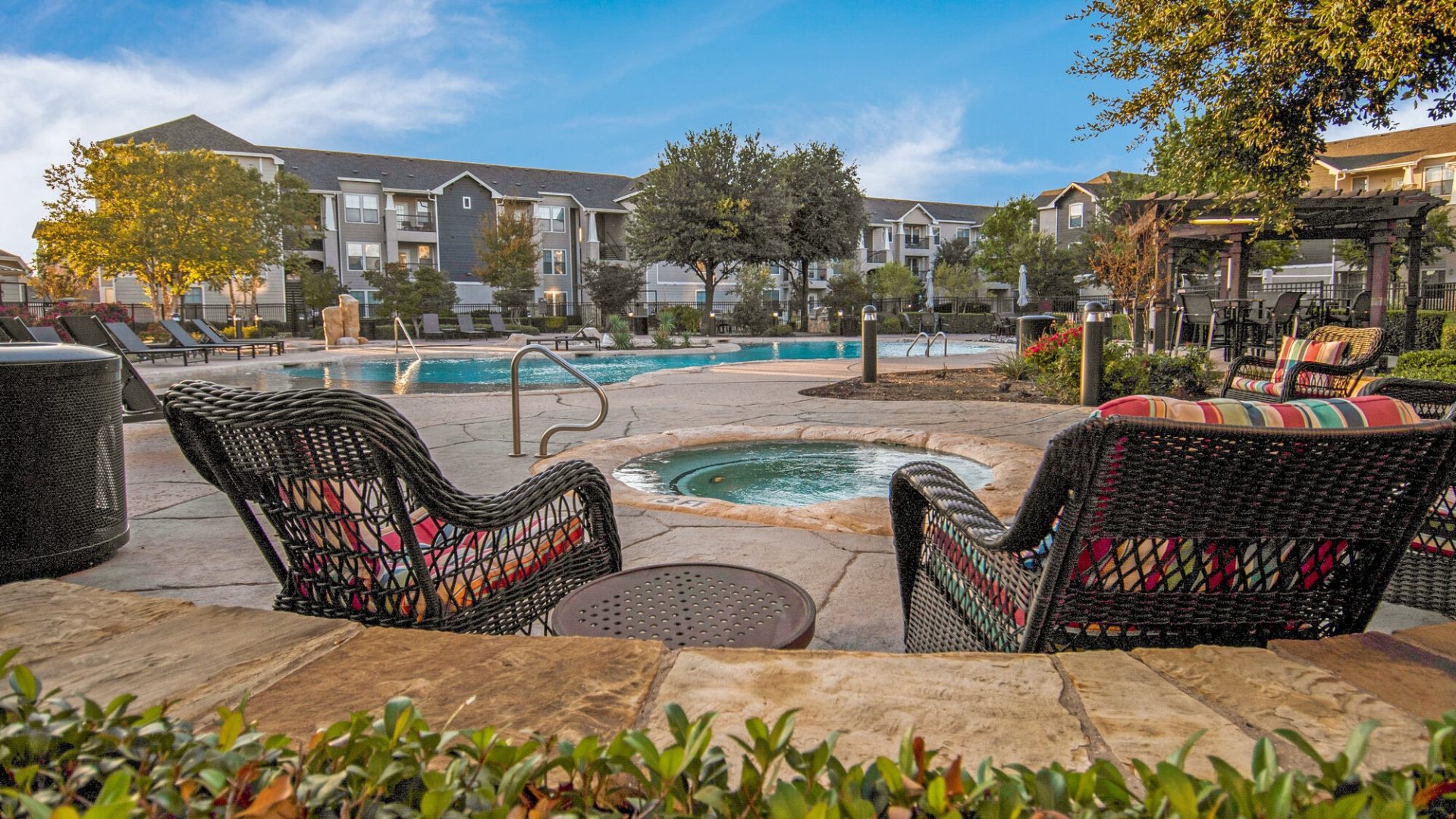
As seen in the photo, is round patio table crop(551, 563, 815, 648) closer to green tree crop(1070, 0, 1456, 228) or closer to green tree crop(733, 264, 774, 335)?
green tree crop(1070, 0, 1456, 228)

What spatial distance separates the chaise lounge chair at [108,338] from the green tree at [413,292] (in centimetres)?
1573

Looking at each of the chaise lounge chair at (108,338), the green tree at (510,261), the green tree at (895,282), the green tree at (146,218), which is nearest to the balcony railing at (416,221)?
the green tree at (510,261)

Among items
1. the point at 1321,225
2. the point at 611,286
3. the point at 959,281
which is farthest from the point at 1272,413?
the point at 959,281

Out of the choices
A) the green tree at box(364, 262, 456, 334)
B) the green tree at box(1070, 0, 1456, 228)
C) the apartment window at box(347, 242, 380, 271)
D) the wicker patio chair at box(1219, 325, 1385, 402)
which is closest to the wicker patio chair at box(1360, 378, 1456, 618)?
the wicker patio chair at box(1219, 325, 1385, 402)

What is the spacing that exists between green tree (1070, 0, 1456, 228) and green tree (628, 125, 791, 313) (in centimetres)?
1998

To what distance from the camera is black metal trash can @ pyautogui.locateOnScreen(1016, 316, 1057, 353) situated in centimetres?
1152

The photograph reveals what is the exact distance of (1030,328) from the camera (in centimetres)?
A: 1235

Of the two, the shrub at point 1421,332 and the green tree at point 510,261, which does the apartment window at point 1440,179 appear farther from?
the green tree at point 510,261

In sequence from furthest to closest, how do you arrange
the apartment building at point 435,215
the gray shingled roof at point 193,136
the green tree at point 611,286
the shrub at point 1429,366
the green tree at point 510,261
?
the apartment building at point 435,215 → the gray shingled roof at point 193,136 → the green tree at point 510,261 → the green tree at point 611,286 → the shrub at point 1429,366

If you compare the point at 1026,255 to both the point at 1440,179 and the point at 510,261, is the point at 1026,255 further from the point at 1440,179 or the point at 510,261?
the point at 510,261

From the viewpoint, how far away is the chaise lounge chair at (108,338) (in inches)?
300

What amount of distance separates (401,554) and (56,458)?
2.14m

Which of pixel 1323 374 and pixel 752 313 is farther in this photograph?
pixel 752 313

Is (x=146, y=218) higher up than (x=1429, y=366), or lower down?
higher up
